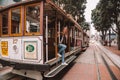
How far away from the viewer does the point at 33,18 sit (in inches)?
271

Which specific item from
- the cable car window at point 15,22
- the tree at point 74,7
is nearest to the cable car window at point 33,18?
the cable car window at point 15,22

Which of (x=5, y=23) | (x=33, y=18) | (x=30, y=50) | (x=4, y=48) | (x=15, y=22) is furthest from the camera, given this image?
(x=5, y=23)

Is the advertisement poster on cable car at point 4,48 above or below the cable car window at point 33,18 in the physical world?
below

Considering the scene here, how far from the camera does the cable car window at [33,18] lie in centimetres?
659

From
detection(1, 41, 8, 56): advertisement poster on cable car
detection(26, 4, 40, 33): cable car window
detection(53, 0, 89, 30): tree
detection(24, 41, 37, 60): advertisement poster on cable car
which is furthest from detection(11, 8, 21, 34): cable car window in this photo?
detection(53, 0, 89, 30): tree

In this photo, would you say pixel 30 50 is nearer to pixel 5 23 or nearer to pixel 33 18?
pixel 33 18

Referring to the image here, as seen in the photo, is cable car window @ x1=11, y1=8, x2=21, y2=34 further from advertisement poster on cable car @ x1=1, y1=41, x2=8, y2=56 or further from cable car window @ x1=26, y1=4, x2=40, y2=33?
advertisement poster on cable car @ x1=1, y1=41, x2=8, y2=56

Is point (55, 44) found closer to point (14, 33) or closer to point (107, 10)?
point (14, 33)

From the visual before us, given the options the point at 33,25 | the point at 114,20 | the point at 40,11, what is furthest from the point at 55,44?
the point at 114,20

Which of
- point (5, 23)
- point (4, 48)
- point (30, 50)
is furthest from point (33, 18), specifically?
point (4, 48)

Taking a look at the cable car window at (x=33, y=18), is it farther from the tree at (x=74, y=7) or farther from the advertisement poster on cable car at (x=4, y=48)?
the tree at (x=74, y=7)

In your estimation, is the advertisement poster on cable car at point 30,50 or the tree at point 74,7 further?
the tree at point 74,7

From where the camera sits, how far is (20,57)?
6.75 meters

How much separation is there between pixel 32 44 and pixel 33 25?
80cm
